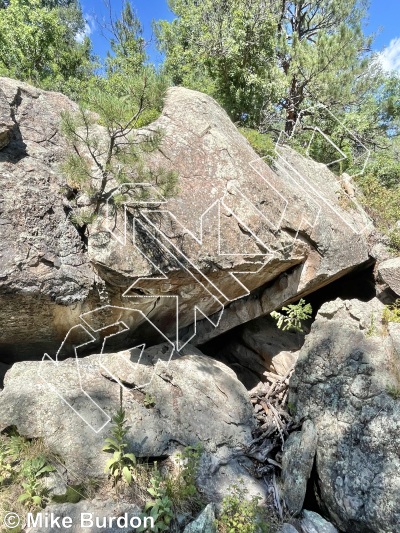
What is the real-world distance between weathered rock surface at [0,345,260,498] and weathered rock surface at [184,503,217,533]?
1.15ft

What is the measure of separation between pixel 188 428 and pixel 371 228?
14.6 ft

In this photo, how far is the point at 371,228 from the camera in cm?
613

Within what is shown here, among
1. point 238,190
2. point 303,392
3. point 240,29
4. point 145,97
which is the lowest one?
point 303,392

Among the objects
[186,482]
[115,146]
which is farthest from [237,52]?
[186,482]

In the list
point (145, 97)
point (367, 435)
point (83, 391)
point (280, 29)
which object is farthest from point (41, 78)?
point (367, 435)

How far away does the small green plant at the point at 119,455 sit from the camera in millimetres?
3719

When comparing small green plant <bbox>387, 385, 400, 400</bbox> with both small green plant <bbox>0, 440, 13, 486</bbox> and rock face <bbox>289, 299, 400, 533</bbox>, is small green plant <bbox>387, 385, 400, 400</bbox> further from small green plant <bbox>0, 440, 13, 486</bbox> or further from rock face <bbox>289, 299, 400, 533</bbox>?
small green plant <bbox>0, 440, 13, 486</bbox>

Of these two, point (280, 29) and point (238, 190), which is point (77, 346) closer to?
point (238, 190)

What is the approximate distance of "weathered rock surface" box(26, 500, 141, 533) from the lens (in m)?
3.29

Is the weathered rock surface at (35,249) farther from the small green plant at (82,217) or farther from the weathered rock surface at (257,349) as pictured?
the weathered rock surface at (257,349)

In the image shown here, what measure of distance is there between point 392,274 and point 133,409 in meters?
4.19

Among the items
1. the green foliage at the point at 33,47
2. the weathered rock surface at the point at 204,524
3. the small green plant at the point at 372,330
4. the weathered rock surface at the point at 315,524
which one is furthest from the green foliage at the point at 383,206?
the green foliage at the point at 33,47

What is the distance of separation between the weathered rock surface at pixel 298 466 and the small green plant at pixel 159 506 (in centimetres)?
133

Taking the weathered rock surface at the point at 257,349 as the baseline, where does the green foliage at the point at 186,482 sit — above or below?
below
